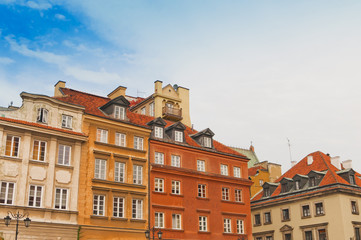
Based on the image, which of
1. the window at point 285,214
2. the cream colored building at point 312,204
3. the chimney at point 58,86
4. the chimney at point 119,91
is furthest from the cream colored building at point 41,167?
the window at point 285,214

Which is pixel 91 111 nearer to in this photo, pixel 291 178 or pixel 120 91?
pixel 120 91

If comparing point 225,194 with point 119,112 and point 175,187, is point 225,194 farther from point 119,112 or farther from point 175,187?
point 119,112

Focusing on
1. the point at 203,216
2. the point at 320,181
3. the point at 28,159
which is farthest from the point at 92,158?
the point at 320,181

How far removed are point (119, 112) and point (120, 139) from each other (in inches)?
110

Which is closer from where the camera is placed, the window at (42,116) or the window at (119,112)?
the window at (42,116)

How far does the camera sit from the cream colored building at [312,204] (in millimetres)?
48469

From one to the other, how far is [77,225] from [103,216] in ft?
8.10

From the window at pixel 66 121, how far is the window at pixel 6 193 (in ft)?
21.4

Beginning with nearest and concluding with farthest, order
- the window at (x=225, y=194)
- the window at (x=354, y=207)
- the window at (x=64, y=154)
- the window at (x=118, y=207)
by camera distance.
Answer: the window at (x=64, y=154), the window at (x=118, y=207), the window at (x=225, y=194), the window at (x=354, y=207)

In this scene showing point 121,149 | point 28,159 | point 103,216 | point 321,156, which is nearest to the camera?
point 28,159

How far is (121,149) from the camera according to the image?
128 ft

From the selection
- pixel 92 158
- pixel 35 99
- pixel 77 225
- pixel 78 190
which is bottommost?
pixel 77 225

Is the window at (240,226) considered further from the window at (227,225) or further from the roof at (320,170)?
the roof at (320,170)

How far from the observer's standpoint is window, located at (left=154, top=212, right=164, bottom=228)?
3912 cm
